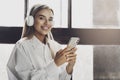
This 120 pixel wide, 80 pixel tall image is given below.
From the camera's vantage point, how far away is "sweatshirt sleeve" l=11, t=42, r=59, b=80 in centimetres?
194

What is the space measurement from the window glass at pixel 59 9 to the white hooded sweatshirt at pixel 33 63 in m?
0.19

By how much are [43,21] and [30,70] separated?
335mm

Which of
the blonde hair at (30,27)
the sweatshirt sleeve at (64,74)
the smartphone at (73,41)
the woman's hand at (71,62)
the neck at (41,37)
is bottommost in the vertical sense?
the sweatshirt sleeve at (64,74)

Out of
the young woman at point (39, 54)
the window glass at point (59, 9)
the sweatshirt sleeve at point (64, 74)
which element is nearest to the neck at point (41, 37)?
the young woman at point (39, 54)

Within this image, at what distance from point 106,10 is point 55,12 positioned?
357 millimetres

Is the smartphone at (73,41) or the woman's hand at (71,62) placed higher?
the smartphone at (73,41)

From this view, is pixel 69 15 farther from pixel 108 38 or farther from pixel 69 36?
pixel 108 38

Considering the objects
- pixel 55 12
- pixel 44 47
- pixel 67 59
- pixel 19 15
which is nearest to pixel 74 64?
pixel 67 59

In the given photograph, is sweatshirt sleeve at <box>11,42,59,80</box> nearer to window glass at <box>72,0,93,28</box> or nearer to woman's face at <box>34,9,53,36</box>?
woman's face at <box>34,9,53,36</box>

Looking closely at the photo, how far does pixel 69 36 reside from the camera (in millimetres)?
2076

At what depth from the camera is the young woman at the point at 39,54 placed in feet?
6.44

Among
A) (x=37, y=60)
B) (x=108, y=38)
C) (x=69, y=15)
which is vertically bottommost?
(x=37, y=60)

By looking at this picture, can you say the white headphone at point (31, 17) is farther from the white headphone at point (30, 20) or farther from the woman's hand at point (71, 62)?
the woman's hand at point (71, 62)

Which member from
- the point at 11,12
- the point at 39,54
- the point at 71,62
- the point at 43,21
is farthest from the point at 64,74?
the point at 11,12
